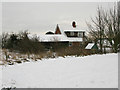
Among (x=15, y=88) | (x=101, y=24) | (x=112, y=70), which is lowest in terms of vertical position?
(x=15, y=88)

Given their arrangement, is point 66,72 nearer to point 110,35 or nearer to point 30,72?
point 30,72

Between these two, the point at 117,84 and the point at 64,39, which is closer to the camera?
the point at 117,84

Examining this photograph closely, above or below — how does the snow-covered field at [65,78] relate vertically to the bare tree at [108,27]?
below

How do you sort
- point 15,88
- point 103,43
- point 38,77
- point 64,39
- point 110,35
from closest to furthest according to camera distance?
point 15,88 < point 38,77 < point 110,35 < point 103,43 < point 64,39

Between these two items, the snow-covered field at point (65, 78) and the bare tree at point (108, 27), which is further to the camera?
the bare tree at point (108, 27)

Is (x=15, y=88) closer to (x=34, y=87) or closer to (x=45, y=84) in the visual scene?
(x=34, y=87)

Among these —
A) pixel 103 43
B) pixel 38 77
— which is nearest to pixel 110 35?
pixel 103 43

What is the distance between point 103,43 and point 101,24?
2.09 m

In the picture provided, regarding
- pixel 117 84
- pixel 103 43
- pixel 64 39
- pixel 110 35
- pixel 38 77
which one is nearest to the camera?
pixel 117 84

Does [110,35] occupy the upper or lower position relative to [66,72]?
upper

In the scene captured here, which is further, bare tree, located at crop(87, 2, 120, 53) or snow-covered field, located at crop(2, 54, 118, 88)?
bare tree, located at crop(87, 2, 120, 53)

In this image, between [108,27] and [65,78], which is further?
[108,27]

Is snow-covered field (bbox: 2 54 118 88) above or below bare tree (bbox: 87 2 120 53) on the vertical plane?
below

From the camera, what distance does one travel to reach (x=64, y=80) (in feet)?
15.7
